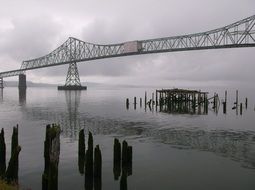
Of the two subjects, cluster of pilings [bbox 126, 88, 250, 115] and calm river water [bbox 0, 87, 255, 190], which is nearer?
calm river water [bbox 0, 87, 255, 190]

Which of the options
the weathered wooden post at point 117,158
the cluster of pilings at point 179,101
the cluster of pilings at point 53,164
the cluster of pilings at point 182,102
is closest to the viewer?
the cluster of pilings at point 53,164

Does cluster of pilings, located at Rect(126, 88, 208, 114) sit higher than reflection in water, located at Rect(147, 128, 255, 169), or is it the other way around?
cluster of pilings, located at Rect(126, 88, 208, 114)

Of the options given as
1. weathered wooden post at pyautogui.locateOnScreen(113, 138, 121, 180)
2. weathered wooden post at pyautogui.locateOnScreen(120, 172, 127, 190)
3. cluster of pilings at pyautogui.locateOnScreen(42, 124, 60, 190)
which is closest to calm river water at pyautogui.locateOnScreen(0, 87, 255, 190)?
weathered wooden post at pyautogui.locateOnScreen(113, 138, 121, 180)

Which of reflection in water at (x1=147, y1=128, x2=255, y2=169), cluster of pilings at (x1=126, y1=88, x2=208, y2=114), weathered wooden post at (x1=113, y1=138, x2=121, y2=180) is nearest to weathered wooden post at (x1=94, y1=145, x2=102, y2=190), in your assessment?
weathered wooden post at (x1=113, y1=138, x2=121, y2=180)

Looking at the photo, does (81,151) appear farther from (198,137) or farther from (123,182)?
(198,137)

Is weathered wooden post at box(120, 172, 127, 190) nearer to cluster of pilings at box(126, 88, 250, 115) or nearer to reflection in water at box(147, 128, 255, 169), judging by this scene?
reflection in water at box(147, 128, 255, 169)

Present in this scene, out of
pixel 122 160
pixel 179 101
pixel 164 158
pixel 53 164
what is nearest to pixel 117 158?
pixel 122 160

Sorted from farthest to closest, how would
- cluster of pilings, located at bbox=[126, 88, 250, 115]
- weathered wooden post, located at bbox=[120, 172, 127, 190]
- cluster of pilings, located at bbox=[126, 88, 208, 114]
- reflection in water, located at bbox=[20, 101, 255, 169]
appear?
cluster of pilings, located at bbox=[126, 88, 208, 114]
cluster of pilings, located at bbox=[126, 88, 250, 115]
reflection in water, located at bbox=[20, 101, 255, 169]
weathered wooden post, located at bbox=[120, 172, 127, 190]

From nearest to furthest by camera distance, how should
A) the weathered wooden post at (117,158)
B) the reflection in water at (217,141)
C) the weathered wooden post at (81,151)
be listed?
the weathered wooden post at (117,158), the weathered wooden post at (81,151), the reflection in water at (217,141)

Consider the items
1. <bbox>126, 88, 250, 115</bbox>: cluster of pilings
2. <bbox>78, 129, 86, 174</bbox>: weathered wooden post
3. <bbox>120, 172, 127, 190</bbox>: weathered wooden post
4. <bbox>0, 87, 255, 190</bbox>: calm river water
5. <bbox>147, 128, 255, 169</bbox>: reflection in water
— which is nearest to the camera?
<bbox>120, 172, 127, 190</bbox>: weathered wooden post

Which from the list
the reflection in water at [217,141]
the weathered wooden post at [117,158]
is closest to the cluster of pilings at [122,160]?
the weathered wooden post at [117,158]

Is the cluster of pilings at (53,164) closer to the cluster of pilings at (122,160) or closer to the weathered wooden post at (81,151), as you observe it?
the weathered wooden post at (81,151)

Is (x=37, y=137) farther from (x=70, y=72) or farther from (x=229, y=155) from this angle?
(x=70, y=72)

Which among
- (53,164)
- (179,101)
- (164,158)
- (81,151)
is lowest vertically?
(164,158)
